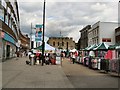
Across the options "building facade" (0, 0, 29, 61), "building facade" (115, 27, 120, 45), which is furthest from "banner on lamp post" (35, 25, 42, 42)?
"building facade" (115, 27, 120, 45)

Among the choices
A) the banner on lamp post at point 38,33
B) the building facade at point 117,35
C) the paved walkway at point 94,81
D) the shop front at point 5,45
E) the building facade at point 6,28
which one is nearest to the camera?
the paved walkway at point 94,81

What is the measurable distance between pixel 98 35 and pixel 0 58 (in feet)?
141

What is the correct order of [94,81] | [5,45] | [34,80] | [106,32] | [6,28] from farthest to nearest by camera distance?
1. [106,32]
2. [5,45]
3. [6,28]
4. [34,80]
5. [94,81]

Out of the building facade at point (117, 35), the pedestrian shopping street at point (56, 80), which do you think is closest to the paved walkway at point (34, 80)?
the pedestrian shopping street at point (56, 80)

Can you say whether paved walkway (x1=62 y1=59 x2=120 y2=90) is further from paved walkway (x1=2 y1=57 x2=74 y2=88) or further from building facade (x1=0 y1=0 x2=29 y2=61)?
building facade (x1=0 y1=0 x2=29 y2=61)

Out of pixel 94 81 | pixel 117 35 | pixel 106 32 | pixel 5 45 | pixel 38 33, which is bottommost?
pixel 94 81

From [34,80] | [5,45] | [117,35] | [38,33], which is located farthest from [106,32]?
[34,80]

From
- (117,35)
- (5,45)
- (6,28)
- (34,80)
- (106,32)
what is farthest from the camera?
(106,32)

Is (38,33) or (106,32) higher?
(106,32)

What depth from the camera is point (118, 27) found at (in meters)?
65.1

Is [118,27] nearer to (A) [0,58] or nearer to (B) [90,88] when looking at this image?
(A) [0,58]

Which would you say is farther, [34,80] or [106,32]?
[106,32]

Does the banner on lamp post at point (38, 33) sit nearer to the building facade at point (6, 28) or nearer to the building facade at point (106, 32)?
the building facade at point (6, 28)

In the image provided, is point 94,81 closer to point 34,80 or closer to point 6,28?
point 34,80
